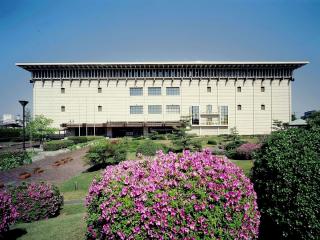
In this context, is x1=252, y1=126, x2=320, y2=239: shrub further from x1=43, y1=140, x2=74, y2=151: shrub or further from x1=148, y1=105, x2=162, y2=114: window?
x1=148, y1=105, x2=162, y2=114: window

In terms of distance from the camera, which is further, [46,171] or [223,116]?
[223,116]

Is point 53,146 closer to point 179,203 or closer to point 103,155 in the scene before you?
point 103,155

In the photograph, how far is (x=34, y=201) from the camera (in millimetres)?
9273

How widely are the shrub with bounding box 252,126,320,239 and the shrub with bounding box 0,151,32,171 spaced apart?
2209 centimetres

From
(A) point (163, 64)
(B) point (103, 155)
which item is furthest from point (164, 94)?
(B) point (103, 155)

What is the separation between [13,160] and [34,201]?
1599 cm

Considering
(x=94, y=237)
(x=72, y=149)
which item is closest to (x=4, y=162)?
→ (x=72, y=149)

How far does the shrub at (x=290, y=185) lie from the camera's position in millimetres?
4633

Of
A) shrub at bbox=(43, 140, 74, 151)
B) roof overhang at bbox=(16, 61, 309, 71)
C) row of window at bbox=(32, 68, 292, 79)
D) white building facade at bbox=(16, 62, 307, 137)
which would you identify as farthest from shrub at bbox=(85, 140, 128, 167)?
row of window at bbox=(32, 68, 292, 79)

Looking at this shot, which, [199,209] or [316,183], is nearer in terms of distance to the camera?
[199,209]

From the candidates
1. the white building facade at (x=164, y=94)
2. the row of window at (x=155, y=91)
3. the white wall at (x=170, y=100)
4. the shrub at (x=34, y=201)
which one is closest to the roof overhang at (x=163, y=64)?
the white building facade at (x=164, y=94)

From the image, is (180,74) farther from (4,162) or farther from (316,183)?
(316,183)

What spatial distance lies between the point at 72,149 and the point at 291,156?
30.5 m

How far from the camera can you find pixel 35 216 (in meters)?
9.34
